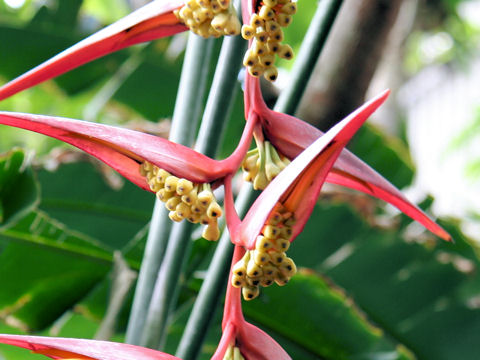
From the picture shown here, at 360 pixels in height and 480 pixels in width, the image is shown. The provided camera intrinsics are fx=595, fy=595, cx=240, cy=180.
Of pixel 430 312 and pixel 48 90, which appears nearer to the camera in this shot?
pixel 430 312

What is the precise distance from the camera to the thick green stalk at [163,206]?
0.36m

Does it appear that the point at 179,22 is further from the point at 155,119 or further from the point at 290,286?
the point at 155,119

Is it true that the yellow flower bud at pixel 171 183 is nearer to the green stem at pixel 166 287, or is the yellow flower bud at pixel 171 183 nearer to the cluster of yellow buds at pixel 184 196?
the cluster of yellow buds at pixel 184 196

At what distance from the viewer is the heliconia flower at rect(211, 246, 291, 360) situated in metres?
0.22

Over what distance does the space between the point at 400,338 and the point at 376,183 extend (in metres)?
0.50

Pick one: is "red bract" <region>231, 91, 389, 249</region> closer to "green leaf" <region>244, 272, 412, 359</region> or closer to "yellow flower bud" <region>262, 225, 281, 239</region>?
"yellow flower bud" <region>262, 225, 281, 239</region>

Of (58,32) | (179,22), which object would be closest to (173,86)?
(58,32)

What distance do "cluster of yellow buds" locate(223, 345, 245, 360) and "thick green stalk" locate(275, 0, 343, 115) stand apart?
0.14 metres

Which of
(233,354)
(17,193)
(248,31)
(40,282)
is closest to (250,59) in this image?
(248,31)

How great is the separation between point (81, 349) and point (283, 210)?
0.09 meters

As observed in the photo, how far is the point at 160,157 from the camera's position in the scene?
21 cm

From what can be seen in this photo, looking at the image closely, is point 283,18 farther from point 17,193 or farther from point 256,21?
point 17,193

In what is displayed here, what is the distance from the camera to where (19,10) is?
38.7 inches

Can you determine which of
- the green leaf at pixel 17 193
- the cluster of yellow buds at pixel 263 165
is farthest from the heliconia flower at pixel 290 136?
the green leaf at pixel 17 193
